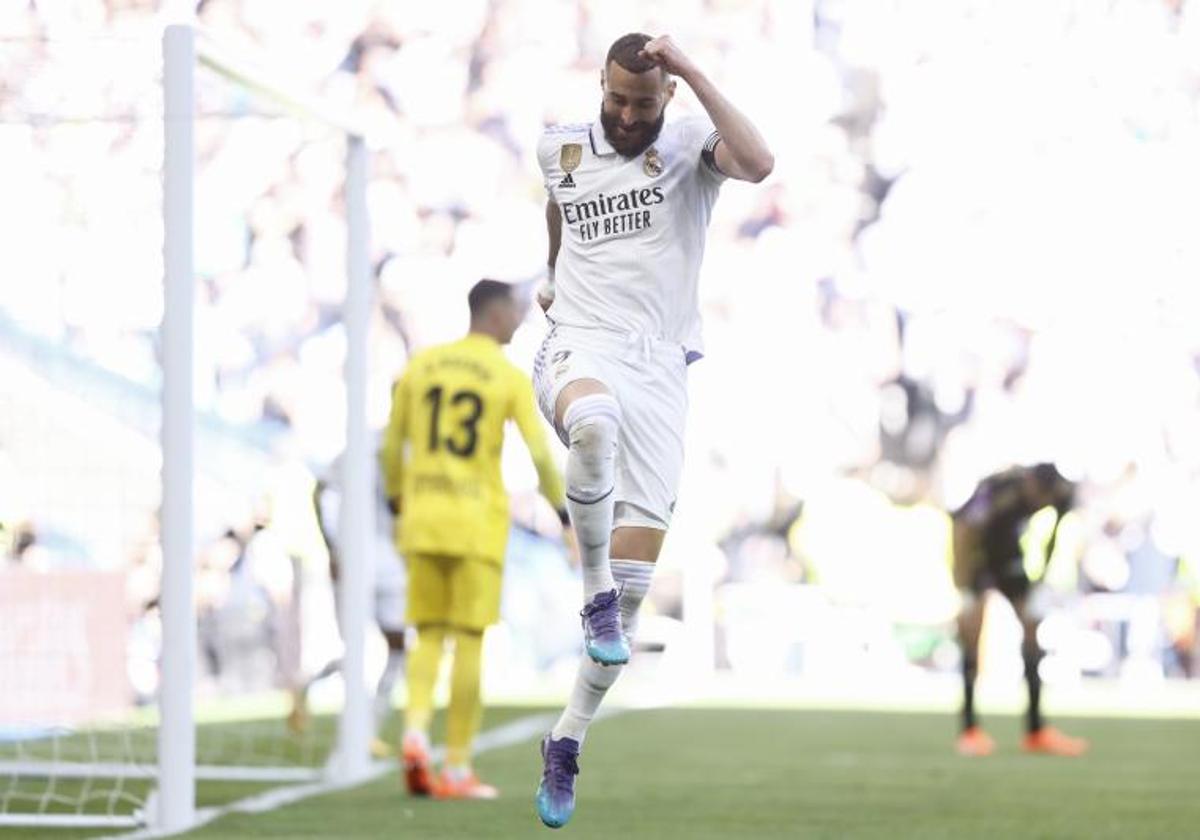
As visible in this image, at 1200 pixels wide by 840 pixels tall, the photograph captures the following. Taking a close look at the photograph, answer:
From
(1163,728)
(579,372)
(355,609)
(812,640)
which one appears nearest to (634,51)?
(579,372)

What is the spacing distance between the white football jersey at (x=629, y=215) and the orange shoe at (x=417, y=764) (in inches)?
148

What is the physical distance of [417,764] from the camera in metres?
9.78

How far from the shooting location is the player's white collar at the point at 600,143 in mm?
6301

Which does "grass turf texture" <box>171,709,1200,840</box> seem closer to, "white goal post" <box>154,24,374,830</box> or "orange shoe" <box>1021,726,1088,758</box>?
"orange shoe" <box>1021,726,1088,758</box>

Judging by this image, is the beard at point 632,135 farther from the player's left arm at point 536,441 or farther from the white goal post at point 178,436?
the player's left arm at point 536,441

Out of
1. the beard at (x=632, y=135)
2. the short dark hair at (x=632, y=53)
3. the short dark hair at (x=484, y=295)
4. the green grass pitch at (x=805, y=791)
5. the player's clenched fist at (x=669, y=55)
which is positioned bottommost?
the green grass pitch at (x=805, y=791)

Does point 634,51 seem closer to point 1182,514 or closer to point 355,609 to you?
point 355,609

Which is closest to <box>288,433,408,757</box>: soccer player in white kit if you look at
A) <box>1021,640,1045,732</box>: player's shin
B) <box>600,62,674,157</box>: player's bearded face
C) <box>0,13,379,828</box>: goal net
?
<box>0,13,379,828</box>: goal net

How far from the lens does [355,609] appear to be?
1123cm

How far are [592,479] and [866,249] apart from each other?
1904cm

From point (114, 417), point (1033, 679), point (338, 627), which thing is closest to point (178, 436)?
point (114, 417)

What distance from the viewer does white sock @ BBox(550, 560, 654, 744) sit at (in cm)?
631

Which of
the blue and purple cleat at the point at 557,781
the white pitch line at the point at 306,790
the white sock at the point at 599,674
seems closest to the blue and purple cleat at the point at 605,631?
the white sock at the point at 599,674

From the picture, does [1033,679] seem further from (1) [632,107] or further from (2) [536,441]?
(1) [632,107]
